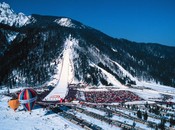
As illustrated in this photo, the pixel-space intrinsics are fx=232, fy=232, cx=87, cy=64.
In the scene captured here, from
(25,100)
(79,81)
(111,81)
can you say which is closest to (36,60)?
(79,81)

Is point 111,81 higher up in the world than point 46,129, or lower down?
higher up

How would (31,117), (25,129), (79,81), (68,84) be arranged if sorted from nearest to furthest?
(25,129) → (31,117) → (68,84) → (79,81)

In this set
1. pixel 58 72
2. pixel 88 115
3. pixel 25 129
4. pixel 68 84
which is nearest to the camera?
pixel 25 129

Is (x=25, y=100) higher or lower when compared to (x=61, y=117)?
higher

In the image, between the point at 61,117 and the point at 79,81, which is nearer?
the point at 61,117

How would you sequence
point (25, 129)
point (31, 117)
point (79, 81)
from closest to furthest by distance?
point (25, 129) < point (31, 117) < point (79, 81)

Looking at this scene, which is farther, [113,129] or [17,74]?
[17,74]

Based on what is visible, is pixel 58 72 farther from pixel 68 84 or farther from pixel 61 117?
pixel 61 117

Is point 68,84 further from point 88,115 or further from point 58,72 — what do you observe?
point 88,115

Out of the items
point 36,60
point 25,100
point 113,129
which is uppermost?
point 36,60

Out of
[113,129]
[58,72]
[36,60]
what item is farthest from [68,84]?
[113,129]
